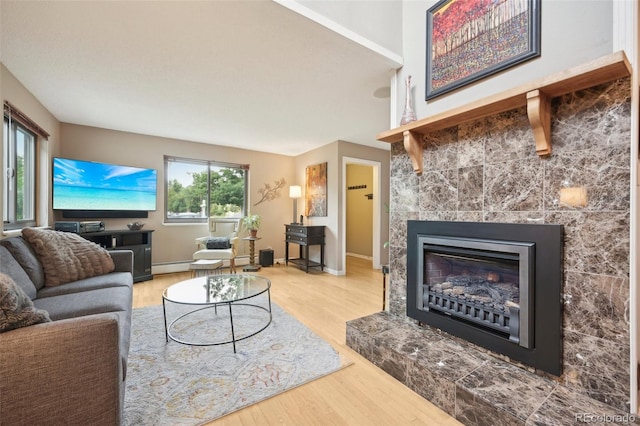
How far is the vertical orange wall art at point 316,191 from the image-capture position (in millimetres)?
4885

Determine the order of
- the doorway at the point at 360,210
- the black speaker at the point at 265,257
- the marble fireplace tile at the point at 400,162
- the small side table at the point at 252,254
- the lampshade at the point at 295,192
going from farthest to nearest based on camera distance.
Answer: the doorway at the point at 360,210
the lampshade at the point at 295,192
the black speaker at the point at 265,257
the small side table at the point at 252,254
the marble fireplace tile at the point at 400,162

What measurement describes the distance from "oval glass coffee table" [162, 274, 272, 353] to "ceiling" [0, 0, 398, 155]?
74.2 inches

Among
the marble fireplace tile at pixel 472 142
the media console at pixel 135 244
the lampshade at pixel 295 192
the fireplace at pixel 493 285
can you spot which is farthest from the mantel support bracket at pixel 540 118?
the media console at pixel 135 244

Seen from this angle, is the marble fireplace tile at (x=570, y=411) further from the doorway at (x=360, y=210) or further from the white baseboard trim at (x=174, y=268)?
the doorway at (x=360, y=210)

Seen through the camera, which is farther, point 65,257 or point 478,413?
point 65,257

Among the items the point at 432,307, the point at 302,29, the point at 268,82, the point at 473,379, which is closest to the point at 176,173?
the point at 268,82

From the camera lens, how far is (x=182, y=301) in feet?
6.56

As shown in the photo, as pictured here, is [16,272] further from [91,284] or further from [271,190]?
[271,190]

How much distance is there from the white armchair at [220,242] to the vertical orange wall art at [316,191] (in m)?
1.38

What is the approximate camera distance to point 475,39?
172 centimetres

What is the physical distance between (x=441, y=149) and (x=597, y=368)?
1426 millimetres

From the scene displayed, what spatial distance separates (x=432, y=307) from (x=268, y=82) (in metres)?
2.38

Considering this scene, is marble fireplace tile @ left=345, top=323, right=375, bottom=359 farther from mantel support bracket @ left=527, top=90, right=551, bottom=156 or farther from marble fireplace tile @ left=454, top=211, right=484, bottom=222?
mantel support bracket @ left=527, top=90, right=551, bottom=156

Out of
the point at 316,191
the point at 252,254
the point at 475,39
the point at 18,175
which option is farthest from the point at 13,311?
the point at 316,191
